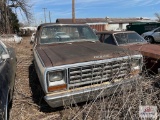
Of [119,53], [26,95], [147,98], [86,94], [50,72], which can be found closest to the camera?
[147,98]

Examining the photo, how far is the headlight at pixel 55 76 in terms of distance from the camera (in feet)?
11.0

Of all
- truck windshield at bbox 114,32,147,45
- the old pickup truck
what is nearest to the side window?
truck windshield at bbox 114,32,147,45

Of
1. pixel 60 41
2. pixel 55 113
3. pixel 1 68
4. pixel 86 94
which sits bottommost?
pixel 55 113

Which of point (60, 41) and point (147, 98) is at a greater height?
point (60, 41)

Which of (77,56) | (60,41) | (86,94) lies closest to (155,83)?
(86,94)

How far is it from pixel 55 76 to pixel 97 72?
78 centimetres

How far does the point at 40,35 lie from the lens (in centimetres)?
510

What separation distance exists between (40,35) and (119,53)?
88.4 inches

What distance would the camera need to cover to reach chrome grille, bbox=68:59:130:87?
3.46m

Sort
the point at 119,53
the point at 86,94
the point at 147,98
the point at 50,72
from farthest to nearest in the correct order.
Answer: the point at 119,53 < the point at 86,94 < the point at 50,72 < the point at 147,98

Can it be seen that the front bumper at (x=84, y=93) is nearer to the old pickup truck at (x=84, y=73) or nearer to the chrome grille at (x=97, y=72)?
the old pickup truck at (x=84, y=73)

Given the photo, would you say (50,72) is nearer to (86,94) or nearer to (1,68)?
(86,94)

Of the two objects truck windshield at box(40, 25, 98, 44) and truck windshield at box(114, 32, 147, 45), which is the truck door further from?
truck windshield at box(40, 25, 98, 44)

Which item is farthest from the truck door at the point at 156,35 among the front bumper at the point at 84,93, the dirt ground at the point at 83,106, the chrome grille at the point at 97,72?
the front bumper at the point at 84,93
